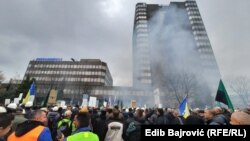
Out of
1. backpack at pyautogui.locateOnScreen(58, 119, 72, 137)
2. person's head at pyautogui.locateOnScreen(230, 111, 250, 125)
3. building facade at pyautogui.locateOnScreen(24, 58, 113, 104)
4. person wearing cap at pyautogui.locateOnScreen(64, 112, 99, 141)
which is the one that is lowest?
backpack at pyautogui.locateOnScreen(58, 119, 72, 137)

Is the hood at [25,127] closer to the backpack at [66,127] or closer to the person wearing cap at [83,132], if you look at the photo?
the person wearing cap at [83,132]

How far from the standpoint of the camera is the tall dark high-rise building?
56.2 m

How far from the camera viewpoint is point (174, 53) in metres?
63.6

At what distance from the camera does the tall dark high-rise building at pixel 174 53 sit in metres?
56.2

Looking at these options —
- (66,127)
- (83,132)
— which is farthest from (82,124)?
(66,127)

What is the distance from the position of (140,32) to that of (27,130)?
88784mm

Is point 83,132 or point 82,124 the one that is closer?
point 83,132

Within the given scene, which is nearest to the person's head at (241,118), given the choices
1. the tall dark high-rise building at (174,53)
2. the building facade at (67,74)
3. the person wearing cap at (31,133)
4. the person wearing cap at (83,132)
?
the person wearing cap at (83,132)

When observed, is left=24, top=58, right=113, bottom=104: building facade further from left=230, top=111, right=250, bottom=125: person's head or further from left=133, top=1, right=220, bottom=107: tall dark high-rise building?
left=230, top=111, right=250, bottom=125: person's head

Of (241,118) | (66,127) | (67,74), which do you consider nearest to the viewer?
(241,118)

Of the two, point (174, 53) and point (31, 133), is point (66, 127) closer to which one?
point (31, 133)

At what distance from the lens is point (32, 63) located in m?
85.3

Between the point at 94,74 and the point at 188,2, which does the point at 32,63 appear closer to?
the point at 94,74

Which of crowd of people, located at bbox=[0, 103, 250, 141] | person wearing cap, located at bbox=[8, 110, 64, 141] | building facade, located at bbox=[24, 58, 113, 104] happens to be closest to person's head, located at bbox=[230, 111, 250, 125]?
crowd of people, located at bbox=[0, 103, 250, 141]
